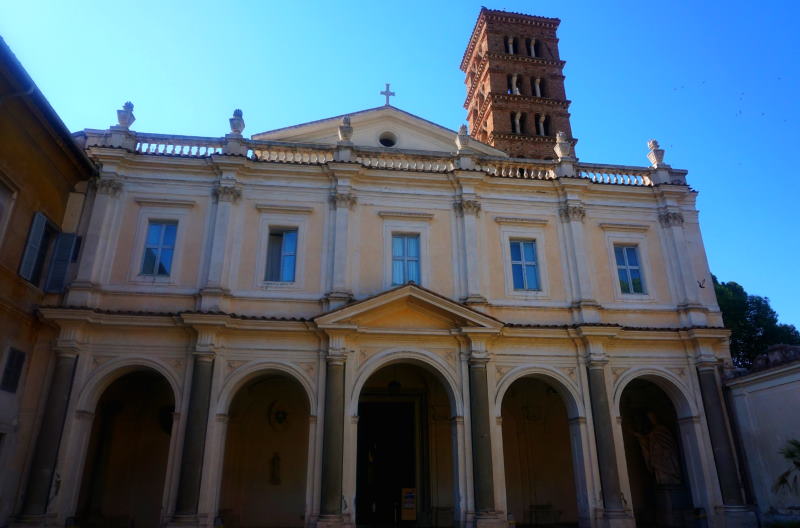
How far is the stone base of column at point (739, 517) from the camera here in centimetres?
1449

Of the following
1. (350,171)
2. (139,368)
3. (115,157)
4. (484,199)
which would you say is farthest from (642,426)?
(115,157)

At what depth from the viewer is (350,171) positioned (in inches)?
673

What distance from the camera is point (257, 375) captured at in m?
15.3

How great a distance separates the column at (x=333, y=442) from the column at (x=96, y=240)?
22.0ft

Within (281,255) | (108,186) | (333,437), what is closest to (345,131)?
(281,255)

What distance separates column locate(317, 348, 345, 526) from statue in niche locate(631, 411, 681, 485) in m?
9.51

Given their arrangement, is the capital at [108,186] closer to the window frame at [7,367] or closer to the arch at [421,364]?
the window frame at [7,367]

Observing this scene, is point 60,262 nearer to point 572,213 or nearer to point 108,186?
point 108,186

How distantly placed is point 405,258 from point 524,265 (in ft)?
12.2

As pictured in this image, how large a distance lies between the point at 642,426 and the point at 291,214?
42.2ft

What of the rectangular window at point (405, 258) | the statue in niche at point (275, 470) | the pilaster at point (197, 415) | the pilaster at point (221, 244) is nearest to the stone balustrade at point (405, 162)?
the rectangular window at point (405, 258)

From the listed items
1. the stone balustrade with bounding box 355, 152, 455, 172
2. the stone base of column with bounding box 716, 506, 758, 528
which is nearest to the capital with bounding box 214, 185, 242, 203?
the stone balustrade with bounding box 355, 152, 455, 172

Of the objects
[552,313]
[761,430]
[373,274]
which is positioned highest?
[373,274]

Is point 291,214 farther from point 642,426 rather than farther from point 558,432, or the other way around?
point 642,426
